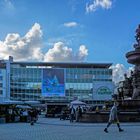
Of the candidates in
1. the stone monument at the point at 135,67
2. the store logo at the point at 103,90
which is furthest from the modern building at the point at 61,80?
the stone monument at the point at 135,67

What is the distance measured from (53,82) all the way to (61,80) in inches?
244

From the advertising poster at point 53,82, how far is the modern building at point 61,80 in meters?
0.35

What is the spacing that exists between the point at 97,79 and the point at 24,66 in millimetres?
27124

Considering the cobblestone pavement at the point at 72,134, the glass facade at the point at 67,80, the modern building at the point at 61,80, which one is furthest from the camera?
the glass facade at the point at 67,80

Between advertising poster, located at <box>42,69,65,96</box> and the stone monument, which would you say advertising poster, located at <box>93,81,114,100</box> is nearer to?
advertising poster, located at <box>42,69,65,96</box>

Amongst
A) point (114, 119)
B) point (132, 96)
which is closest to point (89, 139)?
point (114, 119)

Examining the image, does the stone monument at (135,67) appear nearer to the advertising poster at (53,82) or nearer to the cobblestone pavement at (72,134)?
the cobblestone pavement at (72,134)

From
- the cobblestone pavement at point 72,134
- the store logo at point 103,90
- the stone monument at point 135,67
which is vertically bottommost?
the cobblestone pavement at point 72,134

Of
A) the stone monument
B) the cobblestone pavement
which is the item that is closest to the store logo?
the stone monument

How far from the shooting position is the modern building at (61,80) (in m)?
160

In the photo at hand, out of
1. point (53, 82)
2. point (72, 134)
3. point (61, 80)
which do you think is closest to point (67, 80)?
point (61, 80)

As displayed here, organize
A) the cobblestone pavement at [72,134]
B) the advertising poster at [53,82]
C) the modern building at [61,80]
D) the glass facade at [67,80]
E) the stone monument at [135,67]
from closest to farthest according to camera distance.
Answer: the cobblestone pavement at [72,134], the stone monument at [135,67], the advertising poster at [53,82], the modern building at [61,80], the glass facade at [67,80]

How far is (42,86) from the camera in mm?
156000

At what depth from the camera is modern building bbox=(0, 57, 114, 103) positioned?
6289 inches
